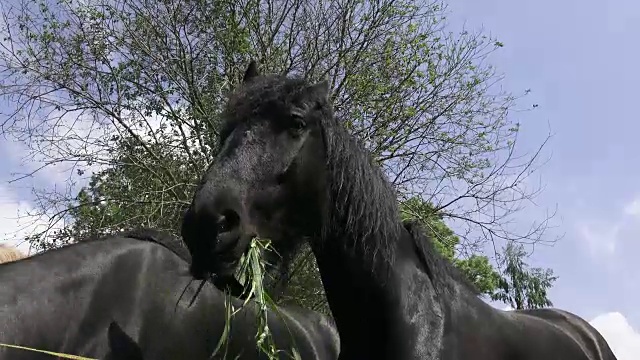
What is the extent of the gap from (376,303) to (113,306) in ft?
5.67

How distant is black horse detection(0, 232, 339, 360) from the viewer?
3.90m

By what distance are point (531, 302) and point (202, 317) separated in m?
33.6

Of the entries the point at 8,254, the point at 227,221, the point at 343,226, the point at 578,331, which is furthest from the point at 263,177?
the point at 8,254

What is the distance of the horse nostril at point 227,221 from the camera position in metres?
2.86

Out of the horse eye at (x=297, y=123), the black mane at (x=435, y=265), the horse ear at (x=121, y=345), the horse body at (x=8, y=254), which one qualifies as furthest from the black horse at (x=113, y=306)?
the horse body at (x=8, y=254)

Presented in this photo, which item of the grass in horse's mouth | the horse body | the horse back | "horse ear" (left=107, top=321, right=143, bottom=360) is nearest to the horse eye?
the grass in horse's mouth

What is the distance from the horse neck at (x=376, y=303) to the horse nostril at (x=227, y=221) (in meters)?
0.61

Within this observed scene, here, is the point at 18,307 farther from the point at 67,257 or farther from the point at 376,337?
the point at 376,337

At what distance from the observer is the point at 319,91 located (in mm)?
3449

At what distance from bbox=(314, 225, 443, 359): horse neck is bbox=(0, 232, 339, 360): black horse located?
478 mm

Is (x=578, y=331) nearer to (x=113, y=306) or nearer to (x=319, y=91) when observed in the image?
(x=319, y=91)

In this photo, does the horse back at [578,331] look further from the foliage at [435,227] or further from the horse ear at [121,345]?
the foliage at [435,227]

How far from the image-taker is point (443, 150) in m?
12.6

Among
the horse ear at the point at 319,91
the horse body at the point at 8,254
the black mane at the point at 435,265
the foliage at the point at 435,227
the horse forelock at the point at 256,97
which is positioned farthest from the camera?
the foliage at the point at 435,227
